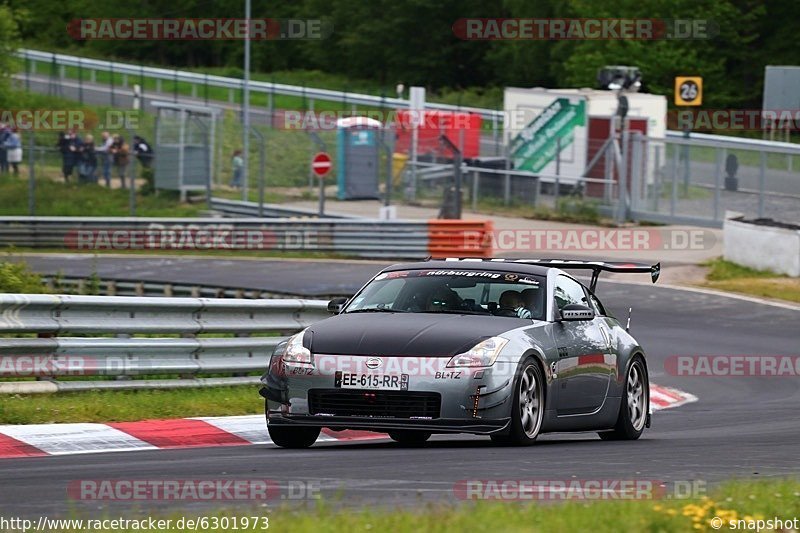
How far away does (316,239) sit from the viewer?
105 ft

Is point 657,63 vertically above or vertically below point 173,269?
above

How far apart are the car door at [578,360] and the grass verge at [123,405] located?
2.82 meters

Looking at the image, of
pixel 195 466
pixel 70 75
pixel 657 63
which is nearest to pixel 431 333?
pixel 195 466

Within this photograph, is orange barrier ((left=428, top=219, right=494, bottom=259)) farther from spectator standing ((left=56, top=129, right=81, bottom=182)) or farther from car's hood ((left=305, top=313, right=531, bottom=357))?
car's hood ((left=305, top=313, right=531, bottom=357))

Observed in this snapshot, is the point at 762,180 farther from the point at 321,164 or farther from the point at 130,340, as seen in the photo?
the point at 130,340

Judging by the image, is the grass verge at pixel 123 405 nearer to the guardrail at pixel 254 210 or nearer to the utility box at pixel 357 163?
the guardrail at pixel 254 210

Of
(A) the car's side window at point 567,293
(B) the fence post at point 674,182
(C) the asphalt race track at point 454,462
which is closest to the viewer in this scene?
(C) the asphalt race track at point 454,462

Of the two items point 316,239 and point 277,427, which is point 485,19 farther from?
point 277,427

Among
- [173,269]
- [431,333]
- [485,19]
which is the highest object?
[485,19]

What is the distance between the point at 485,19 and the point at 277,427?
79.4 meters

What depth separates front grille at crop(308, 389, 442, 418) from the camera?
9.55 meters

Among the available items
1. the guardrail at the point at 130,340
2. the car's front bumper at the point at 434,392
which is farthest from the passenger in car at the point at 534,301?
the guardrail at the point at 130,340

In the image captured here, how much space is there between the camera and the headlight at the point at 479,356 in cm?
959

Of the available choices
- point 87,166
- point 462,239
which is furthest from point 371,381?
point 87,166
